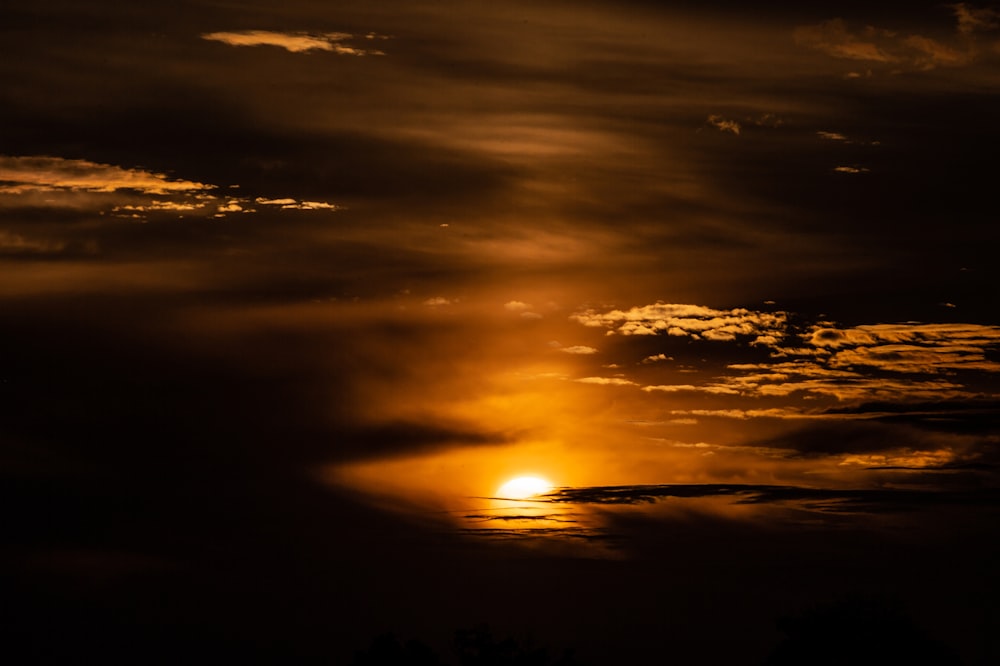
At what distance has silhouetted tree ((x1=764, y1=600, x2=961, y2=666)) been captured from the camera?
220 feet

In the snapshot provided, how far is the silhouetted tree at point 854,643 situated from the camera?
67.1 meters

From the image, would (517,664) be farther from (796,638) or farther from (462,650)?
(796,638)

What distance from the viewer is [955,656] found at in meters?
67.5

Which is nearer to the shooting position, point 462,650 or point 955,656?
point 955,656

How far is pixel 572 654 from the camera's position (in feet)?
238

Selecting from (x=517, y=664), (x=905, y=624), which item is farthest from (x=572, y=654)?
(x=905, y=624)

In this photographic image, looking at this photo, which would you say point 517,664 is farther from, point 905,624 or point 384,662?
point 905,624

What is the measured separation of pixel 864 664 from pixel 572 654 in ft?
40.0

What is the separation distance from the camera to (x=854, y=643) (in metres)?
67.6

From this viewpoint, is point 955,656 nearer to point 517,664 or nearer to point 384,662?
point 517,664

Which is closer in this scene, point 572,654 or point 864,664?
point 864,664

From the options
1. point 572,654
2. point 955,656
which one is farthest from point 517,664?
point 955,656

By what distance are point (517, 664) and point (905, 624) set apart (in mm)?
15510

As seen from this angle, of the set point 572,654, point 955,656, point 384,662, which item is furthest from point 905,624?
point 384,662
